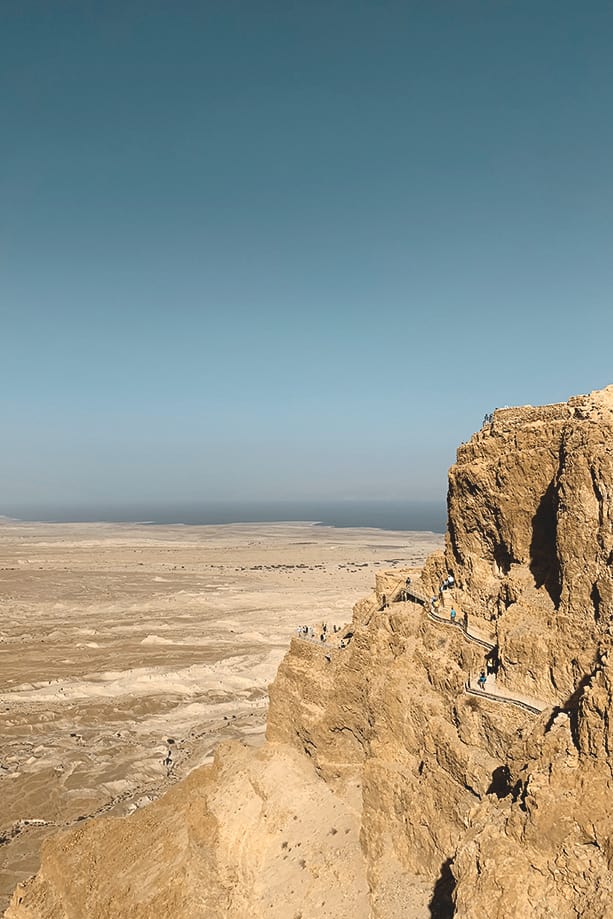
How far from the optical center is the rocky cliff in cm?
920

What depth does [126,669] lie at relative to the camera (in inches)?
1875

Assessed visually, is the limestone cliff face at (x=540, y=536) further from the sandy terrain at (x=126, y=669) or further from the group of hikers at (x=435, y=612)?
the sandy terrain at (x=126, y=669)

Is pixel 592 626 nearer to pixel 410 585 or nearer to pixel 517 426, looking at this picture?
pixel 517 426

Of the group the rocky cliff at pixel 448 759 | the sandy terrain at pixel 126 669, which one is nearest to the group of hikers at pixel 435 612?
the rocky cliff at pixel 448 759

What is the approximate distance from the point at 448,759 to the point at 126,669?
41033 millimetres

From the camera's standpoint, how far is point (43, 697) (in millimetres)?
41625

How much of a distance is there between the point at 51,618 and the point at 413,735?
62417mm

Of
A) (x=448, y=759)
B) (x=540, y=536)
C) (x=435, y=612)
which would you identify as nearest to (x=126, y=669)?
(x=435, y=612)

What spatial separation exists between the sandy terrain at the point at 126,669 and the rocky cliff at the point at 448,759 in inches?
379

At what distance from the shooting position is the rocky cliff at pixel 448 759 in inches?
362

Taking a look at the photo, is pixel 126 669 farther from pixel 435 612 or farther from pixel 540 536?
pixel 540 536

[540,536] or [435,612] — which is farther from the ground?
[540,536]

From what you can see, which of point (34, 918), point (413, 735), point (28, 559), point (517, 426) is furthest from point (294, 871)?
point (28, 559)

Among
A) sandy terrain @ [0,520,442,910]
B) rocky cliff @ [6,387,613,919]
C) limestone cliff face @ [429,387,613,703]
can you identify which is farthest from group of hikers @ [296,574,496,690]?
sandy terrain @ [0,520,442,910]
